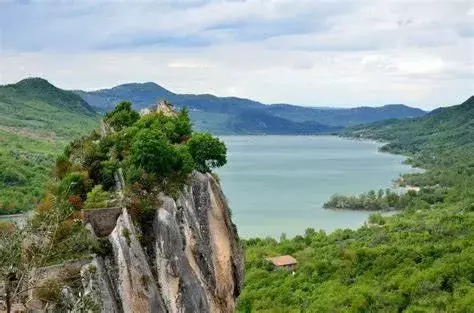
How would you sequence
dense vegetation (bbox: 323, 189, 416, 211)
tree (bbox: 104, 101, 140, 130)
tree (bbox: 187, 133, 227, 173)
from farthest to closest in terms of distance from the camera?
dense vegetation (bbox: 323, 189, 416, 211)
tree (bbox: 104, 101, 140, 130)
tree (bbox: 187, 133, 227, 173)

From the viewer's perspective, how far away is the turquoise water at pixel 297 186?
7519cm

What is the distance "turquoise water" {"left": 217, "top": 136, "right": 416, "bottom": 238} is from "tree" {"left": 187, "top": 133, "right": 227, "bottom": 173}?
50.1m

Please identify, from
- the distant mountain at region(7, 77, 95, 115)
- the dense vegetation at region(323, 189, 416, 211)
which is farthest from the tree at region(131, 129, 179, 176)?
the distant mountain at region(7, 77, 95, 115)

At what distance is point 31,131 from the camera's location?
116500 millimetres

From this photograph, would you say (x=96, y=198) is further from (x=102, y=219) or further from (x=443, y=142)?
(x=443, y=142)

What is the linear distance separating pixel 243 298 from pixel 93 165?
33517mm

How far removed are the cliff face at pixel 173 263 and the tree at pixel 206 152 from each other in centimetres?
145

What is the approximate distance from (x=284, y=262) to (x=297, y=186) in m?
49.6

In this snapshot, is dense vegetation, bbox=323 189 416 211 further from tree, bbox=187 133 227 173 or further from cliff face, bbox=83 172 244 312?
cliff face, bbox=83 172 244 312

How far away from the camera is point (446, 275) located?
44938mm

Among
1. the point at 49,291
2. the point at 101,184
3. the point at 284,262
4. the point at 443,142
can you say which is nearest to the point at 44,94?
the point at 443,142

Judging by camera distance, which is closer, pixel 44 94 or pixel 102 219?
pixel 102 219

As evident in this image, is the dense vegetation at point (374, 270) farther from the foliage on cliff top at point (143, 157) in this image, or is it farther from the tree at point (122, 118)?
the foliage on cliff top at point (143, 157)

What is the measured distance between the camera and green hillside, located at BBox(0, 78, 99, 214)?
225 ft
